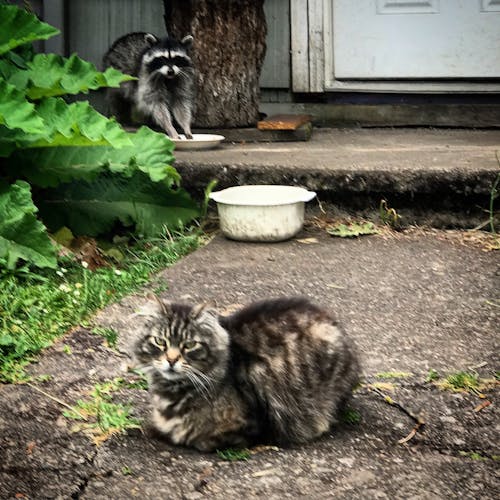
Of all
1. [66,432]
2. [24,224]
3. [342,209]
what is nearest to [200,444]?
[66,432]

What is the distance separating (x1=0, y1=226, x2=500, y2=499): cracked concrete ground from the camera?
8.86 feet

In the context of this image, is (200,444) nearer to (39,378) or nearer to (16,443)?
(16,443)

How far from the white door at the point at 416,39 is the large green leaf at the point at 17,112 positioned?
3791 mm

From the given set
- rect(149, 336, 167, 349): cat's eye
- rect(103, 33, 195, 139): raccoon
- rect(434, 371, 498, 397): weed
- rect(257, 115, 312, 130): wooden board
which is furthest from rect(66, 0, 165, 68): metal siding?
rect(149, 336, 167, 349): cat's eye

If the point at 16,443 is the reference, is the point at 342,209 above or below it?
above

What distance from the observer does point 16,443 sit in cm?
293

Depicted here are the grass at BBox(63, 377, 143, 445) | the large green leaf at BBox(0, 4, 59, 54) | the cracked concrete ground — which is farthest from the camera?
the large green leaf at BBox(0, 4, 59, 54)

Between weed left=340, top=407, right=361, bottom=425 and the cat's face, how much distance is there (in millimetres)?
461

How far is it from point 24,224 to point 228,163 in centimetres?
153

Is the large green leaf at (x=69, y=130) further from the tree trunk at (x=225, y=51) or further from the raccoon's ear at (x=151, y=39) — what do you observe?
the raccoon's ear at (x=151, y=39)

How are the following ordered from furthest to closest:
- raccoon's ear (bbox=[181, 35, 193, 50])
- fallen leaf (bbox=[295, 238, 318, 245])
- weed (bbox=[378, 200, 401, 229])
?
raccoon's ear (bbox=[181, 35, 193, 50])
weed (bbox=[378, 200, 401, 229])
fallen leaf (bbox=[295, 238, 318, 245])

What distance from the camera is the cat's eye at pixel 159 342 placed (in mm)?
2947

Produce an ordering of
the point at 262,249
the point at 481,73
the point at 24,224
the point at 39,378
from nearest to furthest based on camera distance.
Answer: the point at 39,378 → the point at 24,224 → the point at 262,249 → the point at 481,73

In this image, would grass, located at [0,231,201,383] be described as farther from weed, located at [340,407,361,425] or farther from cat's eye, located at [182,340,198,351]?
weed, located at [340,407,361,425]
